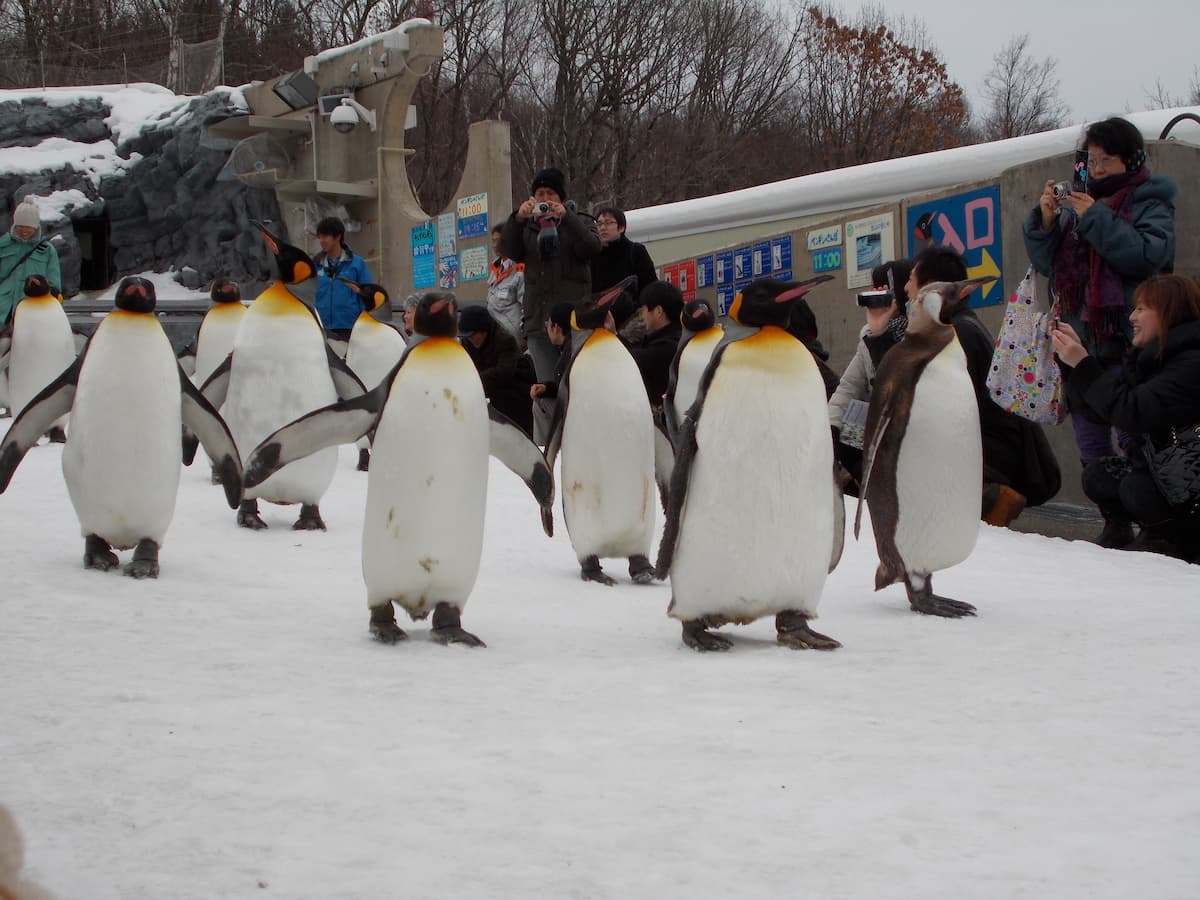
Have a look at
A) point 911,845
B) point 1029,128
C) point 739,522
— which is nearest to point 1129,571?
point 739,522

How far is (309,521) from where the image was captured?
6152 millimetres

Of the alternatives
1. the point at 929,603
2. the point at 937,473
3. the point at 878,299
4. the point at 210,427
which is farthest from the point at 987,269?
the point at 210,427

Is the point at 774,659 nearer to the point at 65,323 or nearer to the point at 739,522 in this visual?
the point at 739,522

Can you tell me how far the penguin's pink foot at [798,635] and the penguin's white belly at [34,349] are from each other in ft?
23.2

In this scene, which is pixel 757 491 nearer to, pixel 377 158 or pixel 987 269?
pixel 987 269

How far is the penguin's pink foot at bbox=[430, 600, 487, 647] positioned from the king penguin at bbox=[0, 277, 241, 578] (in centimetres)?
125

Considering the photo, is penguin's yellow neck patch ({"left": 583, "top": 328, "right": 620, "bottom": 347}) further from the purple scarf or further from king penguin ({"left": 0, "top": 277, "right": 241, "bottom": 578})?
the purple scarf

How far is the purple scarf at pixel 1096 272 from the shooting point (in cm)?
549

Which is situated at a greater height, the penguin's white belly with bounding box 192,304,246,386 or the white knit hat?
the white knit hat

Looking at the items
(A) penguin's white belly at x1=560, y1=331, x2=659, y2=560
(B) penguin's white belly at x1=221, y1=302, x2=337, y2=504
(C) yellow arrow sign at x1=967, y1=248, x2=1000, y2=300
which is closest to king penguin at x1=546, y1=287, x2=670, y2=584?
(A) penguin's white belly at x1=560, y1=331, x2=659, y2=560

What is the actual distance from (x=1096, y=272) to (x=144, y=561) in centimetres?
403

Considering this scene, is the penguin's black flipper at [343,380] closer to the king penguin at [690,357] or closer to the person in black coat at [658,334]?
the king penguin at [690,357]

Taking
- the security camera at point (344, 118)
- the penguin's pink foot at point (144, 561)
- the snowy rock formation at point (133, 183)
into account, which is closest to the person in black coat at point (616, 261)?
the penguin's pink foot at point (144, 561)

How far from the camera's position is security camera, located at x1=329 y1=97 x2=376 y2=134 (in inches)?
783
